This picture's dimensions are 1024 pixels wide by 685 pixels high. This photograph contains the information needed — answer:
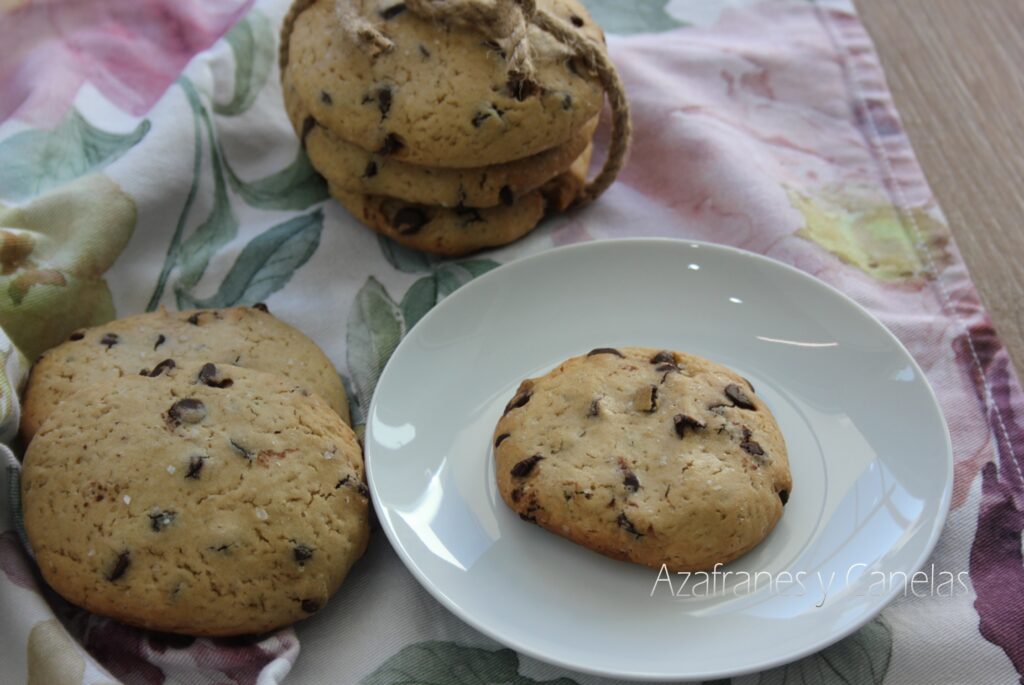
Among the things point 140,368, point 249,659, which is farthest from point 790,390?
point 140,368

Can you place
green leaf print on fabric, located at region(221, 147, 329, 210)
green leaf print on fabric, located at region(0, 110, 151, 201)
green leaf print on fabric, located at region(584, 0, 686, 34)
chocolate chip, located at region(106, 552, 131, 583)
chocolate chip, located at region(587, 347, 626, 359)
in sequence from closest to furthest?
chocolate chip, located at region(106, 552, 131, 583), chocolate chip, located at region(587, 347, 626, 359), green leaf print on fabric, located at region(0, 110, 151, 201), green leaf print on fabric, located at region(221, 147, 329, 210), green leaf print on fabric, located at region(584, 0, 686, 34)

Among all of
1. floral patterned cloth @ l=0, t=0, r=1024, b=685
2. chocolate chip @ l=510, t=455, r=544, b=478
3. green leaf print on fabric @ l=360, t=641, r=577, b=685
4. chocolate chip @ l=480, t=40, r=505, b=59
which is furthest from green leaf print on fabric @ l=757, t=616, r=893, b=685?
chocolate chip @ l=480, t=40, r=505, b=59

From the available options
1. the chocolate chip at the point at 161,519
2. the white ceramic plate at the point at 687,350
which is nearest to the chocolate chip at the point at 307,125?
the white ceramic plate at the point at 687,350

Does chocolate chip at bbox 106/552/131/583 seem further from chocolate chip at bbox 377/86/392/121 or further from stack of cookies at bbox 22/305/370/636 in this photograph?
chocolate chip at bbox 377/86/392/121

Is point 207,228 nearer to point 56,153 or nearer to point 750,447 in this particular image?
point 56,153

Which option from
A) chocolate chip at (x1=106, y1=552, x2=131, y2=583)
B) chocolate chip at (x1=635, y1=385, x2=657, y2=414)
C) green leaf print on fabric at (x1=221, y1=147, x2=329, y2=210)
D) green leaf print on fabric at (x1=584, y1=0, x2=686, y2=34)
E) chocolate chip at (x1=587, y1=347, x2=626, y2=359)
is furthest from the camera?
green leaf print on fabric at (x1=584, y1=0, x2=686, y2=34)

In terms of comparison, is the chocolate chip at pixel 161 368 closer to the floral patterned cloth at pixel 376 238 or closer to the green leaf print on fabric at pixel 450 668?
the floral patterned cloth at pixel 376 238
